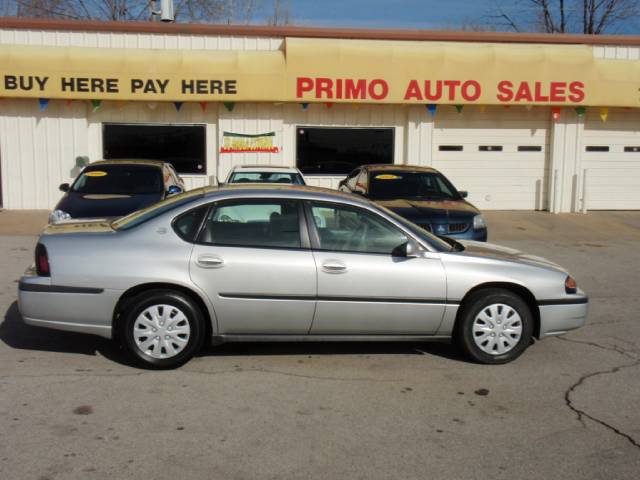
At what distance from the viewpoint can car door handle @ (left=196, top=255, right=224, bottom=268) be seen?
5844 millimetres

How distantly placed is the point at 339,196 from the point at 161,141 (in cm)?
1142

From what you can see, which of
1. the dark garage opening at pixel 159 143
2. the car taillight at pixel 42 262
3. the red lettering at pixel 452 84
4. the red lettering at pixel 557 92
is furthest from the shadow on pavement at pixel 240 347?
the red lettering at pixel 557 92

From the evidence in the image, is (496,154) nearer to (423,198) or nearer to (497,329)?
(423,198)

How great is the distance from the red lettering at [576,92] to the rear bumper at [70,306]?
1361 cm

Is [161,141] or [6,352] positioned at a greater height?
[161,141]

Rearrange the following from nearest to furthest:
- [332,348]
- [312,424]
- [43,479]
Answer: [43,479]
[312,424]
[332,348]

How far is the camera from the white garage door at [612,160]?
17.8 m

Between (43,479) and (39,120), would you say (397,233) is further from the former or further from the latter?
(39,120)

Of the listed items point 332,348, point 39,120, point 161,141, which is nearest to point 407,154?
point 161,141

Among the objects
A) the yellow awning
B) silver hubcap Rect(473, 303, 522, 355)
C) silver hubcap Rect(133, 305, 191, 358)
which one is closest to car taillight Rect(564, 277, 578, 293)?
silver hubcap Rect(473, 303, 522, 355)

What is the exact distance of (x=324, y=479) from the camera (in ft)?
13.6

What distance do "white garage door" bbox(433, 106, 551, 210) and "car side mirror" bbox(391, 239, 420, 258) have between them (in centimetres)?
1179

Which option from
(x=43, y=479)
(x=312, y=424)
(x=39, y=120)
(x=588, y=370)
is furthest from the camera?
(x=39, y=120)

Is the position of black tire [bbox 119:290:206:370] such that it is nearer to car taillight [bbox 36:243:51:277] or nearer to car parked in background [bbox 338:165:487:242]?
car taillight [bbox 36:243:51:277]
